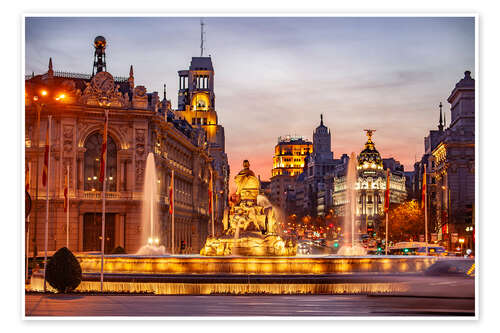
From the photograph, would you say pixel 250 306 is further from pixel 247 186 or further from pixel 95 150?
pixel 95 150

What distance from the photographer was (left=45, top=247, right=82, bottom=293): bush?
28.3 m

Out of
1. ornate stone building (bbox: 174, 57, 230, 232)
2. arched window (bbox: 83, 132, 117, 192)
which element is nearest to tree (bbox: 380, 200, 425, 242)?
arched window (bbox: 83, 132, 117, 192)

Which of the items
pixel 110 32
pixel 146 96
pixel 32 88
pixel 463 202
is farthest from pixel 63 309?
pixel 463 202

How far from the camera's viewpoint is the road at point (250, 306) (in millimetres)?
23562

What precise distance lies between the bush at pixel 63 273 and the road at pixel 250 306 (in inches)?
67.9

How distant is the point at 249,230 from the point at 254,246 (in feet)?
3.20

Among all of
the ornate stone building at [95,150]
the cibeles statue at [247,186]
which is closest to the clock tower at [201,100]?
the ornate stone building at [95,150]

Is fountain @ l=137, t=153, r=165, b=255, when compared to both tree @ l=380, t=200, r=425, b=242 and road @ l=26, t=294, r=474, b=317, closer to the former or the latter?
tree @ l=380, t=200, r=425, b=242

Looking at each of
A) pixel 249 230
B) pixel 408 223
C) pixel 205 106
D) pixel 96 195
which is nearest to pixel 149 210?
pixel 96 195

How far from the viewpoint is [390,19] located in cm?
2620

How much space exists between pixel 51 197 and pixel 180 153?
2692 cm

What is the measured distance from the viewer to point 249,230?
34469mm

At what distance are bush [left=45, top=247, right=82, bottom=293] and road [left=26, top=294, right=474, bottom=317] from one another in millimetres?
1725

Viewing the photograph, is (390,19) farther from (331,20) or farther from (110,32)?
(110,32)
